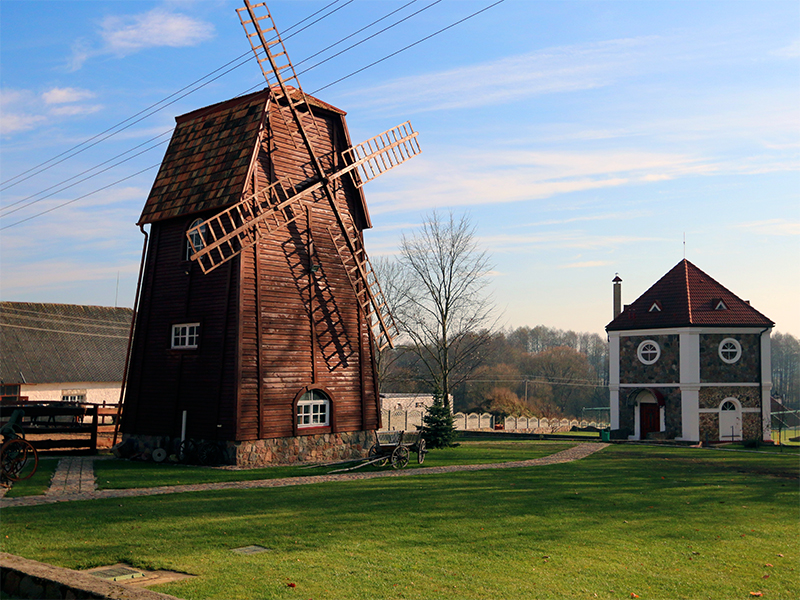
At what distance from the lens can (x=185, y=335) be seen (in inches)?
858

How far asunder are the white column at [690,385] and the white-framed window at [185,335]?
25380mm

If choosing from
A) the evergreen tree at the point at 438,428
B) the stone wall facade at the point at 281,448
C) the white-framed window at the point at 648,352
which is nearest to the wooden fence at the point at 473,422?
the white-framed window at the point at 648,352

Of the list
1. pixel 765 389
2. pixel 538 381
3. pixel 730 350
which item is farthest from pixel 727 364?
pixel 538 381

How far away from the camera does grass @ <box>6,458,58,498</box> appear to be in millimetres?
14141

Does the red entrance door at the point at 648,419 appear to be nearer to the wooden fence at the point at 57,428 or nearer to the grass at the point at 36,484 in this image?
the wooden fence at the point at 57,428

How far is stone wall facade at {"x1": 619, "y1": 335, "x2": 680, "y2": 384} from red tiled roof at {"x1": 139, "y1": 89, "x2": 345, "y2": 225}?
2206 centimetres

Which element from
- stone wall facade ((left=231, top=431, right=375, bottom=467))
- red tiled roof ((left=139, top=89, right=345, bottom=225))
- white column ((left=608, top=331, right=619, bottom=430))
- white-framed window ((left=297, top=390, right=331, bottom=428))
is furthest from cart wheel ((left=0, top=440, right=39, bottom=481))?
white column ((left=608, top=331, right=619, bottom=430))

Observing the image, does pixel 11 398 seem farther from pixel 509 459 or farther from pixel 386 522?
pixel 386 522

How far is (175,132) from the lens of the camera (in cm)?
2444

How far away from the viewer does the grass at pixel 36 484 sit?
1414cm

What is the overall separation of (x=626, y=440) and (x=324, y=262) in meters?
21.3

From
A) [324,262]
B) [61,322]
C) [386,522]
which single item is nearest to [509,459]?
[324,262]

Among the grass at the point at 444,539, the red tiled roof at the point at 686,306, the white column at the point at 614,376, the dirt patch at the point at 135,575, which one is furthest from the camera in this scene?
the white column at the point at 614,376

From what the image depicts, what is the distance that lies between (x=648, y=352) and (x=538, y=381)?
42.4m
